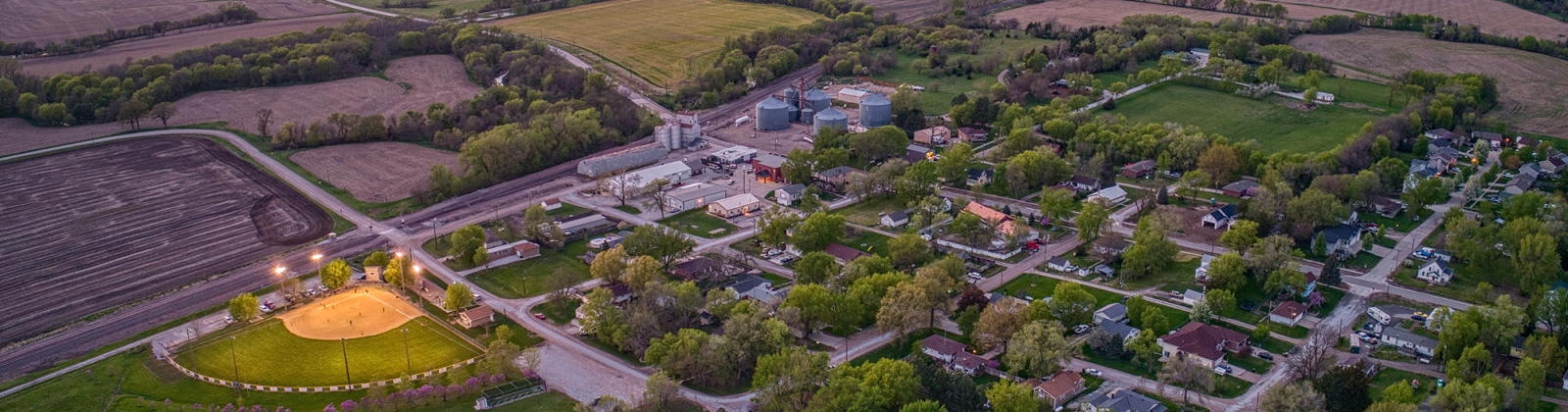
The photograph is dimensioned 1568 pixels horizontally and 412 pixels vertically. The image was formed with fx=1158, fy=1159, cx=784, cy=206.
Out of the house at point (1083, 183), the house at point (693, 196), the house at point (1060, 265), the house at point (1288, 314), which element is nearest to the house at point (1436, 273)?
the house at point (1288, 314)

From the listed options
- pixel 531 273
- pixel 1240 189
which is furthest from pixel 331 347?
pixel 1240 189

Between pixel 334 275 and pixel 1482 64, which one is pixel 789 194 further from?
pixel 1482 64

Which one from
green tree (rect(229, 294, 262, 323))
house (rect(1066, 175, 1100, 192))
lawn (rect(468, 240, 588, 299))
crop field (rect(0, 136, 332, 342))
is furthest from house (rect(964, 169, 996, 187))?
green tree (rect(229, 294, 262, 323))

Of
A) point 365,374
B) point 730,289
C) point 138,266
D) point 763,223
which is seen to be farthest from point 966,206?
point 138,266

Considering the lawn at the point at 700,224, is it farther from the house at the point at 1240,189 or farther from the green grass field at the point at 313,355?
the house at the point at 1240,189

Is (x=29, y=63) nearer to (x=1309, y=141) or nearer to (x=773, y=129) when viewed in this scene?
(x=773, y=129)
